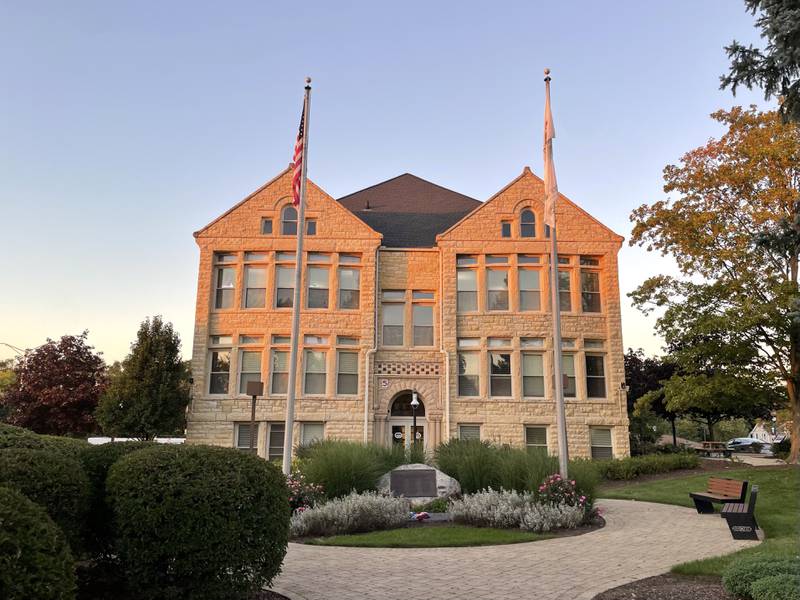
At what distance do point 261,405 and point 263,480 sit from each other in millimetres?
19017

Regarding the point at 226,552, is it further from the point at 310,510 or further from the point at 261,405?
the point at 261,405

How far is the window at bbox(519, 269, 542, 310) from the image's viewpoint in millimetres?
25969

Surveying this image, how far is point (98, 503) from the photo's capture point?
635 centimetres

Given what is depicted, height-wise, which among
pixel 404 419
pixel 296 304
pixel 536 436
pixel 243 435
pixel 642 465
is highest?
pixel 296 304

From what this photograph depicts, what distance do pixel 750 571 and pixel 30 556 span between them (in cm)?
642

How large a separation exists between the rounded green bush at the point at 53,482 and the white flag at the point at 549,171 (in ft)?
34.3

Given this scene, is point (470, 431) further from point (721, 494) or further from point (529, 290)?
point (721, 494)

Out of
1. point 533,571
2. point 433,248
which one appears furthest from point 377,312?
point 533,571

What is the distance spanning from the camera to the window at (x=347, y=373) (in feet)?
82.3

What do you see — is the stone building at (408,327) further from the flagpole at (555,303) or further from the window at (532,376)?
the flagpole at (555,303)

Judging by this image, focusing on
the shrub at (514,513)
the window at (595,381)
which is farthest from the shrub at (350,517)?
the window at (595,381)

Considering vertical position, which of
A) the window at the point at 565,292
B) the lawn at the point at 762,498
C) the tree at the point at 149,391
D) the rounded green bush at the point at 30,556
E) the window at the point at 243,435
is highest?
the window at the point at 565,292

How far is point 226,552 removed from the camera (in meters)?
5.69

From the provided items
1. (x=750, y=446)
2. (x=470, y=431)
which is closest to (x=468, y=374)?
(x=470, y=431)
